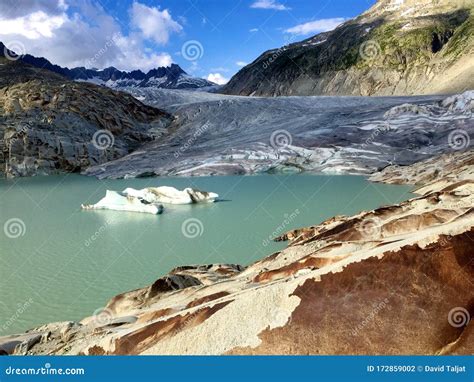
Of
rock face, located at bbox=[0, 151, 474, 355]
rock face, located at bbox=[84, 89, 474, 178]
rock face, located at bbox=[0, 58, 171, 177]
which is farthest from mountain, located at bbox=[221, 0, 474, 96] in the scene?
rock face, located at bbox=[0, 151, 474, 355]

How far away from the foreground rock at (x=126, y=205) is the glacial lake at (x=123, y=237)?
1.67 feet

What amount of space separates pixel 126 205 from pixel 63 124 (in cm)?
2696

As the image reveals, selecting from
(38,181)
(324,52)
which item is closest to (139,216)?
(38,181)

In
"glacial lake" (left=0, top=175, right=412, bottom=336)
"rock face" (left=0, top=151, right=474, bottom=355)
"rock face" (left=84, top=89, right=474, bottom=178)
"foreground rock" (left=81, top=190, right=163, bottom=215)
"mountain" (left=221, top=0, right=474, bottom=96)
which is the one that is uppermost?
"mountain" (left=221, top=0, right=474, bottom=96)

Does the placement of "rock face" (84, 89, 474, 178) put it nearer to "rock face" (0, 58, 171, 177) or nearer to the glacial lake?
"rock face" (0, 58, 171, 177)

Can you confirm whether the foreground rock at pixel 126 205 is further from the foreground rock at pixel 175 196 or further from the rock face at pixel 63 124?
the rock face at pixel 63 124

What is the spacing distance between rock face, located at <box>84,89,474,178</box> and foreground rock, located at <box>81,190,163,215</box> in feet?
43.7

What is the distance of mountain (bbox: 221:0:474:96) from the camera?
89.1 meters

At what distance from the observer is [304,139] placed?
129ft

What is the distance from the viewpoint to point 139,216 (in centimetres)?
2030

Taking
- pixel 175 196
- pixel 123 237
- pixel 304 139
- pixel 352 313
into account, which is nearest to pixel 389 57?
pixel 304 139

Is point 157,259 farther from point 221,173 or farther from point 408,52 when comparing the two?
point 408,52

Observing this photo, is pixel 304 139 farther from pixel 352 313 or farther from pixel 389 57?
pixel 389 57

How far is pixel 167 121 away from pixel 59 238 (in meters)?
38.8
